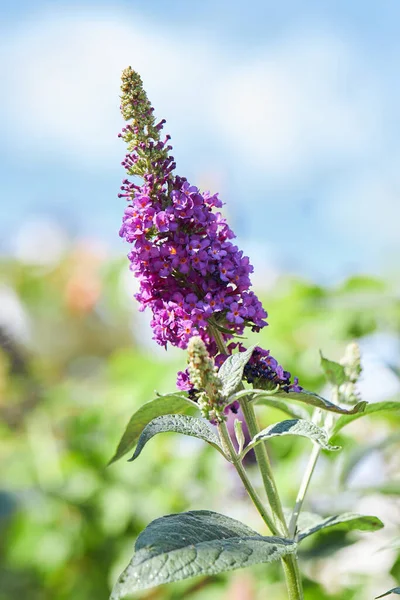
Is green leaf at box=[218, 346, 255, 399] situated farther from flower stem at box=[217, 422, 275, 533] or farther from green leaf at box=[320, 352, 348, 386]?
green leaf at box=[320, 352, 348, 386]

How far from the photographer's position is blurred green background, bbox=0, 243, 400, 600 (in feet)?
5.04

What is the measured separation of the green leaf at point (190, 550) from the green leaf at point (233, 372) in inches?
4.6

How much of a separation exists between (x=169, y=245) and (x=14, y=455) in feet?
8.04

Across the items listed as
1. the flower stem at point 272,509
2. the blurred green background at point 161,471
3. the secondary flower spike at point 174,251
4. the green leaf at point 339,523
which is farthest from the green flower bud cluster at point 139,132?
the blurred green background at point 161,471

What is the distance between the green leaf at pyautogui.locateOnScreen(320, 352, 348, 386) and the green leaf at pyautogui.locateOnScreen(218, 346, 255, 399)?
207 millimetres

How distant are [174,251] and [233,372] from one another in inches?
5.3

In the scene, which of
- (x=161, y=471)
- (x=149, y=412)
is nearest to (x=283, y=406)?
(x=149, y=412)

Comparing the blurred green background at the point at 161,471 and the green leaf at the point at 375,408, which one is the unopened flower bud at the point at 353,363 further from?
the blurred green background at the point at 161,471

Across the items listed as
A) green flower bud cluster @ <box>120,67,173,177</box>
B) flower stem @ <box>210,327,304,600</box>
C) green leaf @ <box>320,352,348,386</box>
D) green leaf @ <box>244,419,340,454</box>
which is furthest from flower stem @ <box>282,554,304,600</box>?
green flower bud cluster @ <box>120,67,173,177</box>

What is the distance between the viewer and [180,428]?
66 cm

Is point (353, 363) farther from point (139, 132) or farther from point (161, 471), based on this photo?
point (161, 471)

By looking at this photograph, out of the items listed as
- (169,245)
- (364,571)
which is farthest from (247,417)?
(364,571)

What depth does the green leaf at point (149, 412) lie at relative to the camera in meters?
0.74

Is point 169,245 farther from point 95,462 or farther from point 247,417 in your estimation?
point 95,462
